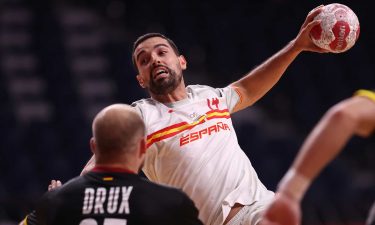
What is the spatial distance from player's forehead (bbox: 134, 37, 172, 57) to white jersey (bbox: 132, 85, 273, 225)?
43 cm

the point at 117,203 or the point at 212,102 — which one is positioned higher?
the point at 212,102

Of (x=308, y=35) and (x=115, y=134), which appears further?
(x=308, y=35)

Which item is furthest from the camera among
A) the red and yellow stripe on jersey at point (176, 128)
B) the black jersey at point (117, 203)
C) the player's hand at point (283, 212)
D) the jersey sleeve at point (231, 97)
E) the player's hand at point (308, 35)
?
the jersey sleeve at point (231, 97)

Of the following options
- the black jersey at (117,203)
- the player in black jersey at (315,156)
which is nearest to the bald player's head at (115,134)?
the black jersey at (117,203)

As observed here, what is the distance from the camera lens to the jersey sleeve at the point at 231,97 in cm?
572

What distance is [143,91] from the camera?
12.0 meters

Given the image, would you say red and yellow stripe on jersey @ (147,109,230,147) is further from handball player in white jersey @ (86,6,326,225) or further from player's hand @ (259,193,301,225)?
player's hand @ (259,193,301,225)

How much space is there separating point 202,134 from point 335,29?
4.04 feet

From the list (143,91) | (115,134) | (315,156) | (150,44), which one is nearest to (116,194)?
(115,134)

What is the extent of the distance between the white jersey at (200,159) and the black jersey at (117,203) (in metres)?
1.27

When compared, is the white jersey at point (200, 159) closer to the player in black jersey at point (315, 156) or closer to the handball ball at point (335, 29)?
the handball ball at point (335, 29)

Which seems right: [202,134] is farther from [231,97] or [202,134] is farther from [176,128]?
[231,97]

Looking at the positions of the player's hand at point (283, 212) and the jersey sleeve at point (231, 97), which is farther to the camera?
the jersey sleeve at point (231, 97)

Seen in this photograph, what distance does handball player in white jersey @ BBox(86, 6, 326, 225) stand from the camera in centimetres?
516
